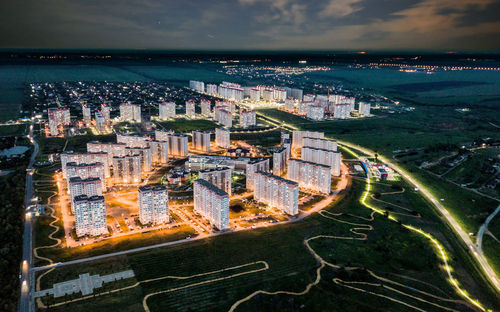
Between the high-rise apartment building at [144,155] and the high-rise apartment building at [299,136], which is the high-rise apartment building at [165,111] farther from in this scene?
the high-rise apartment building at [144,155]

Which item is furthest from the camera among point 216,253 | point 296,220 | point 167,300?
point 296,220

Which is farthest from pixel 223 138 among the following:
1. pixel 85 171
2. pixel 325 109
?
pixel 325 109

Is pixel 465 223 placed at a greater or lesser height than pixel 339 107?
lesser

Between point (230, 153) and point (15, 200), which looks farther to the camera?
point (230, 153)

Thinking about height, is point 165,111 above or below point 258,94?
below

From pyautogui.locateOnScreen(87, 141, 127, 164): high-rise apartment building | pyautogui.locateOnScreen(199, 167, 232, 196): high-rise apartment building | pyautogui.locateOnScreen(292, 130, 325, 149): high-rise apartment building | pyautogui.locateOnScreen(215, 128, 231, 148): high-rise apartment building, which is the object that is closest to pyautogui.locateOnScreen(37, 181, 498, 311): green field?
pyautogui.locateOnScreen(199, 167, 232, 196): high-rise apartment building

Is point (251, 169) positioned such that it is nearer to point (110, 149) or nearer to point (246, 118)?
point (110, 149)

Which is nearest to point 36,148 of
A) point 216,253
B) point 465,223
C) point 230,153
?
point 230,153

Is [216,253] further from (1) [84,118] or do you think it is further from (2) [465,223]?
(1) [84,118]
